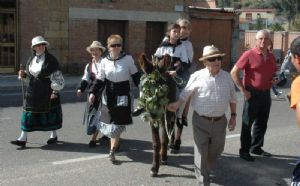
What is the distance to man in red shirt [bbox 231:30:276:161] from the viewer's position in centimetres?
696

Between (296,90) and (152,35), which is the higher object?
(152,35)

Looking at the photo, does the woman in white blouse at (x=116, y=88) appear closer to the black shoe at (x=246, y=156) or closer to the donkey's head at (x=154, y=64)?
the donkey's head at (x=154, y=64)

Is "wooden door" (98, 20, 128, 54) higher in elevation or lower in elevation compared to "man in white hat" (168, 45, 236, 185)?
higher

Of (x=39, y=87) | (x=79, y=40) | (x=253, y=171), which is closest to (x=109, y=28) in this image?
(x=79, y=40)

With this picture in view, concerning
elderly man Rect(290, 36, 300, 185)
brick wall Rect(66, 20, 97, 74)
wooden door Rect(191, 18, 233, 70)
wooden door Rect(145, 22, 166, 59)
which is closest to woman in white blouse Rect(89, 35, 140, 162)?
elderly man Rect(290, 36, 300, 185)

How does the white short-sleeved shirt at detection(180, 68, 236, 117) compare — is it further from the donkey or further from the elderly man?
the elderly man

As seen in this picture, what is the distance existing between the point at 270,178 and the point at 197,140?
134 centimetres

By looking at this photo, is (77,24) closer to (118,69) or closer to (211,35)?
(211,35)

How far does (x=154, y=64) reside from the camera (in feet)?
20.6

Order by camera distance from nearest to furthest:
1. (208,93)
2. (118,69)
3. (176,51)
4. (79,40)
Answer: (208,93)
(118,69)
(176,51)
(79,40)

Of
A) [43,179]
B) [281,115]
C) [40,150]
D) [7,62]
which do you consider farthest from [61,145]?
[7,62]

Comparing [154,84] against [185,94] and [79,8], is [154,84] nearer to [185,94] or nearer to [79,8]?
[185,94]

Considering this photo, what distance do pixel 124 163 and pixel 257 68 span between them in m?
2.22

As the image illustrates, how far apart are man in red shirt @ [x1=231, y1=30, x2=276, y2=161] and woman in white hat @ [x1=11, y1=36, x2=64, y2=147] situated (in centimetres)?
267
